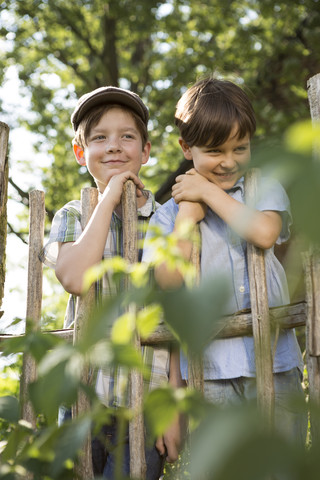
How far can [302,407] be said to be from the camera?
0.67 m

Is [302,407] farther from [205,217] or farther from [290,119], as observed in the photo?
[290,119]

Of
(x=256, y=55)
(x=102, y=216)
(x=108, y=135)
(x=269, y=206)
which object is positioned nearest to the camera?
(x=269, y=206)

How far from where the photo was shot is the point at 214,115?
6.79 ft

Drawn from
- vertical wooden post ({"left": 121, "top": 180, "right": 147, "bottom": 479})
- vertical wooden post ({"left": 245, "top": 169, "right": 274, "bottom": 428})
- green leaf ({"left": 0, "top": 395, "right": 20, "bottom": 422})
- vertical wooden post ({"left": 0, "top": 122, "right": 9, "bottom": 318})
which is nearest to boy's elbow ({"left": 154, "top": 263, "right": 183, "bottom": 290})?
vertical wooden post ({"left": 121, "top": 180, "right": 147, "bottom": 479})

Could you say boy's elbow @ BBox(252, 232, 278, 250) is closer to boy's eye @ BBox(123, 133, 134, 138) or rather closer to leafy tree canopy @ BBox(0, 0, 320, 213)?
boy's eye @ BBox(123, 133, 134, 138)

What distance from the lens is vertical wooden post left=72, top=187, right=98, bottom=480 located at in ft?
6.04

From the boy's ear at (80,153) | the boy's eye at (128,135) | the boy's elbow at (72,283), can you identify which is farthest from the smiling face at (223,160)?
the boy's ear at (80,153)

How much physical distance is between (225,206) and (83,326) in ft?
2.08

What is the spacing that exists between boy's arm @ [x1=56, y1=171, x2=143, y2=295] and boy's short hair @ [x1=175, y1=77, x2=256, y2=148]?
35 cm

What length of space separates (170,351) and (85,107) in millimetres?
1100

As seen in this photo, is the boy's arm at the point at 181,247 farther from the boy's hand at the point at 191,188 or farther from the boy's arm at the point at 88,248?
the boy's arm at the point at 88,248

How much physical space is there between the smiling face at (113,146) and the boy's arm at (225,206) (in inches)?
16.3

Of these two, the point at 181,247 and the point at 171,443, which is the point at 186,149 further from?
the point at 171,443

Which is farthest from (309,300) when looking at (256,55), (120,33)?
(120,33)
